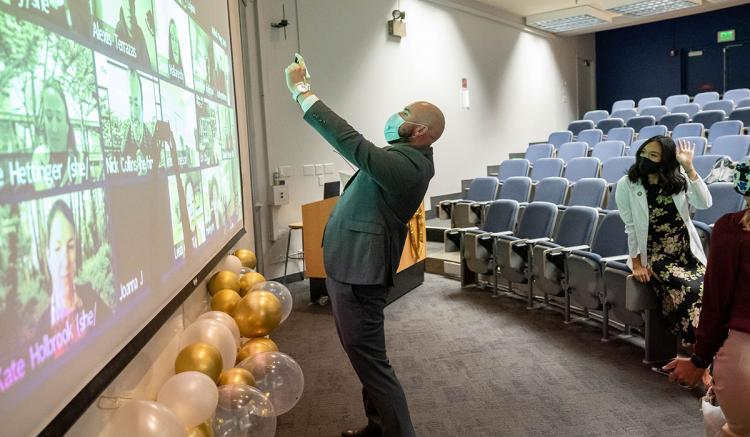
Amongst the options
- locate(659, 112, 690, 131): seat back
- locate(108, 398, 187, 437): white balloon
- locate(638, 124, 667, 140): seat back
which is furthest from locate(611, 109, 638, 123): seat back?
locate(108, 398, 187, 437): white balloon

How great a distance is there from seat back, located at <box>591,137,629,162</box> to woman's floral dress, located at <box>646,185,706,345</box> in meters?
4.21

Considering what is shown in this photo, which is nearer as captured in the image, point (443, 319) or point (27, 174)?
point (27, 174)

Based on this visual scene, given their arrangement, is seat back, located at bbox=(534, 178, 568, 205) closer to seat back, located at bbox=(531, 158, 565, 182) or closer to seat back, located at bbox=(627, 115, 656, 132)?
seat back, located at bbox=(531, 158, 565, 182)

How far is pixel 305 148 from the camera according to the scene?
6.77 metres

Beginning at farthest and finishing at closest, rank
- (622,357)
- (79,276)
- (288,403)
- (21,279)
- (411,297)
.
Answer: (411,297)
(622,357)
(288,403)
(79,276)
(21,279)

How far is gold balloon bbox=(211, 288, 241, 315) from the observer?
309 centimetres

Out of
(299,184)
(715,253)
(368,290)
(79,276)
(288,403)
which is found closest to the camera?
(79,276)

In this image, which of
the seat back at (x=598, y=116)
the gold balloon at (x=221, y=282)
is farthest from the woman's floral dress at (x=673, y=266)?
the seat back at (x=598, y=116)

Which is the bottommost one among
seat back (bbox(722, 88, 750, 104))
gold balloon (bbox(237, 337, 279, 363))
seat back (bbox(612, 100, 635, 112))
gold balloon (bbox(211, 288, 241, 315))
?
gold balloon (bbox(237, 337, 279, 363))

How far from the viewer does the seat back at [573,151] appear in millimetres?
7738

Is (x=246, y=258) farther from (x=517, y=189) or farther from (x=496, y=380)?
(x=517, y=189)

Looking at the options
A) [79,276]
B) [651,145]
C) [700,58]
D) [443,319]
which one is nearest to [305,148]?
[443,319]

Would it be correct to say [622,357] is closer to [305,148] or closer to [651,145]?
[651,145]

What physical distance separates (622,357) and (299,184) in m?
4.03
